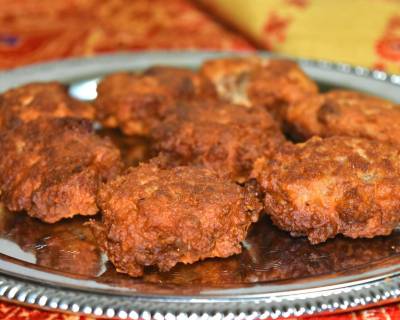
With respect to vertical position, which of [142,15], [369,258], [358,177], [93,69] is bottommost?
[142,15]

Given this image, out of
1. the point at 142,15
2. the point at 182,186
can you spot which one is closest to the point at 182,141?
the point at 182,186

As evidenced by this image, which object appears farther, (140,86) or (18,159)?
(140,86)

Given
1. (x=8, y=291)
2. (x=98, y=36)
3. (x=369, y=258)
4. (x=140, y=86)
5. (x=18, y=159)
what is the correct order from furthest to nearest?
(x=98, y=36) → (x=140, y=86) → (x=18, y=159) → (x=369, y=258) → (x=8, y=291)

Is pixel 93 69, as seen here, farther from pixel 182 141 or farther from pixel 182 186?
pixel 182 186

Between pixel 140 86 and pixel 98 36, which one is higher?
pixel 140 86

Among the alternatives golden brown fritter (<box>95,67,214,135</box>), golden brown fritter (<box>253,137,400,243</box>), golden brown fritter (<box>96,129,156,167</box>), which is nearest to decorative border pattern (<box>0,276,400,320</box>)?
golden brown fritter (<box>253,137,400,243</box>)

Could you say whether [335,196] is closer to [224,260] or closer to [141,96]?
[224,260]
